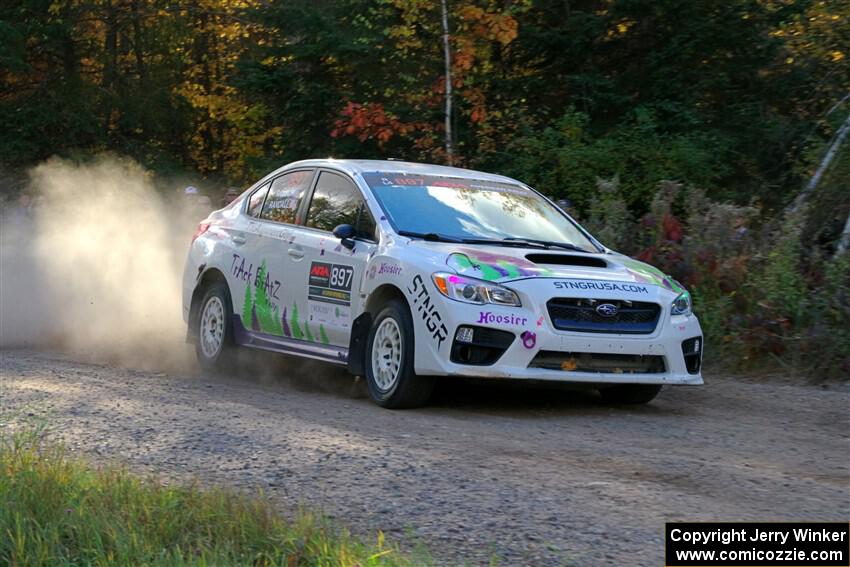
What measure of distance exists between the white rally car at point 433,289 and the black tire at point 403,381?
0.03 feet

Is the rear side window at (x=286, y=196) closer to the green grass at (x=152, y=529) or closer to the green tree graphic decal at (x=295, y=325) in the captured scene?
the green tree graphic decal at (x=295, y=325)

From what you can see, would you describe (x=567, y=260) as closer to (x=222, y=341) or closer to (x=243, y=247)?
(x=243, y=247)

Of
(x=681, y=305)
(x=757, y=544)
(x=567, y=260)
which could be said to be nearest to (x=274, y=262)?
(x=567, y=260)

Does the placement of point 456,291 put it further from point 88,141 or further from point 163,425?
point 88,141

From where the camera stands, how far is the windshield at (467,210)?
365 inches

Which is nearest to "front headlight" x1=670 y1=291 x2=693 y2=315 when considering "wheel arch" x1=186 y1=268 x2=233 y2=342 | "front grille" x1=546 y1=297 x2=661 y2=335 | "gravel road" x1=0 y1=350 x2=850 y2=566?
"front grille" x1=546 y1=297 x2=661 y2=335

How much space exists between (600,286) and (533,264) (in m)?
0.47

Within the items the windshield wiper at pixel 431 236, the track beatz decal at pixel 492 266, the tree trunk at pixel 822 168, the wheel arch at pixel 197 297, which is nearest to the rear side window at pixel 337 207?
the windshield wiper at pixel 431 236

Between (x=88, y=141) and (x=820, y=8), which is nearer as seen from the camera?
(x=820, y=8)

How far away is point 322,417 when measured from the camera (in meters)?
8.14

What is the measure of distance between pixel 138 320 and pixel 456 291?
22.2ft

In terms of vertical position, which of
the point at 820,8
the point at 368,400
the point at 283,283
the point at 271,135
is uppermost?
the point at 820,8

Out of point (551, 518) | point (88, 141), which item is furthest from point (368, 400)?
point (88, 141)

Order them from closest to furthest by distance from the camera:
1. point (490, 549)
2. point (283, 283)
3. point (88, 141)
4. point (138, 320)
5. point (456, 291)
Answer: point (490, 549) < point (456, 291) < point (283, 283) < point (138, 320) < point (88, 141)
